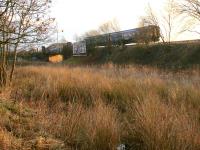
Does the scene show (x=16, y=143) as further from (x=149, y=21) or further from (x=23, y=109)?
(x=149, y=21)

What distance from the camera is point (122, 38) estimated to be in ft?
171

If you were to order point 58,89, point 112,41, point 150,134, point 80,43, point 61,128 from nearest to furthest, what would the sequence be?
1. point 150,134
2. point 61,128
3. point 58,89
4. point 112,41
5. point 80,43

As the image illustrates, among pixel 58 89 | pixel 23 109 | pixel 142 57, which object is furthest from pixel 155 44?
pixel 23 109

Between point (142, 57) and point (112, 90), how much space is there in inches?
1266

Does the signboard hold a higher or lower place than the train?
lower

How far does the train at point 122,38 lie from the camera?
152 feet

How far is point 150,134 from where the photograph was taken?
231 inches

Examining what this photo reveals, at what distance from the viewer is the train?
4634 centimetres

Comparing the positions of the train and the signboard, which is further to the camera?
the signboard

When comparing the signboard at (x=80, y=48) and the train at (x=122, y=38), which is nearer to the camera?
the train at (x=122, y=38)

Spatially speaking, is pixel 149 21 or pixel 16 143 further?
pixel 149 21

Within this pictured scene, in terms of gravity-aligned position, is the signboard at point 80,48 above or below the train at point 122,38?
below

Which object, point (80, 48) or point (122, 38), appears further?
point (80, 48)

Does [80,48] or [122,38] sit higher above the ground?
[122,38]
